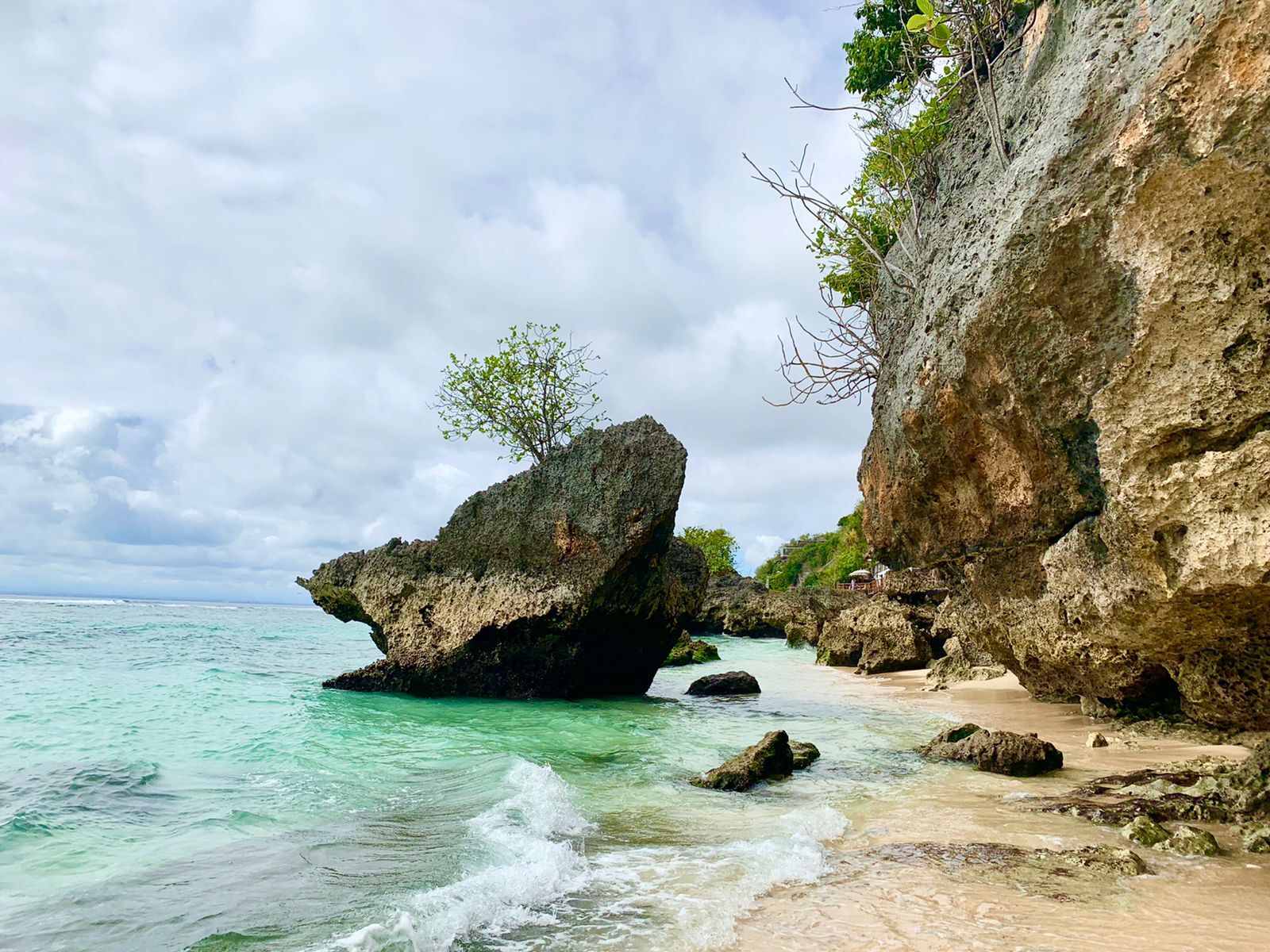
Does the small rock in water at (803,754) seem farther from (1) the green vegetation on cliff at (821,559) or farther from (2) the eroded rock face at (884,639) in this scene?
(1) the green vegetation on cliff at (821,559)

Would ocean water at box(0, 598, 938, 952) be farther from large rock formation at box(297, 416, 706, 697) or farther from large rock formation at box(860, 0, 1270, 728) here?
large rock formation at box(860, 0, 1270, 728)

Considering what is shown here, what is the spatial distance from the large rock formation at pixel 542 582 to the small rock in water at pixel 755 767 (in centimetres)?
647

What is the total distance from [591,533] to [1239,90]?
11.6 meters

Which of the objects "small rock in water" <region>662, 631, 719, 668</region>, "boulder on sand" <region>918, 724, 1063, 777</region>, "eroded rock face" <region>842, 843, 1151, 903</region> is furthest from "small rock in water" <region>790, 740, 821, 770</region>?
"small rock in water" <region>662, 631, 719, 668</region>

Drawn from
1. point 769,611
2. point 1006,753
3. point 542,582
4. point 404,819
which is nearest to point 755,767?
point 1006,753

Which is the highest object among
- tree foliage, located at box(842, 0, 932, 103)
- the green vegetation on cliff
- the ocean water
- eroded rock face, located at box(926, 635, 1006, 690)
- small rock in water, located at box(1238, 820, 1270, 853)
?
tree foliage, located at box(842, 0, 932, 103)

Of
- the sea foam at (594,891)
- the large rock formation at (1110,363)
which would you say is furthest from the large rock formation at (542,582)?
the sea foam at (594,891)

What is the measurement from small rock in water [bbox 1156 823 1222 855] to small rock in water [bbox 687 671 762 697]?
11970 mm

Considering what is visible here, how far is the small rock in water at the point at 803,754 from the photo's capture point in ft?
28.1

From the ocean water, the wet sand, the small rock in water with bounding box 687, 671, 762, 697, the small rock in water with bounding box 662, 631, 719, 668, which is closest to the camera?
the wet sand

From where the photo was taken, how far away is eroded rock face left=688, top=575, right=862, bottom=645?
→ 1481 inches

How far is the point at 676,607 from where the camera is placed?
1620 centimetres

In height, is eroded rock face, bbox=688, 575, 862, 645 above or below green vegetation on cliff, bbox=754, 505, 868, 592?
below

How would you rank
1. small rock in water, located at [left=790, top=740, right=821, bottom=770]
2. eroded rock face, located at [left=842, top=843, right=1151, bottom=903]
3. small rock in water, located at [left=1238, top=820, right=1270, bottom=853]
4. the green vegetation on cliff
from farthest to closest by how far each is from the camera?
1. the green vegetation on cliff
2. small rock in water, located at [left=790, top=740, right=821, bottom=770]
3. small rock in water, located at [left=1238, top=820, right=1270, bottom=853]
4. eroded rock face, located at [left=842, top=843, right=1151, bottom=903]
